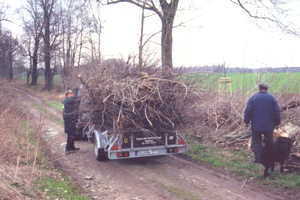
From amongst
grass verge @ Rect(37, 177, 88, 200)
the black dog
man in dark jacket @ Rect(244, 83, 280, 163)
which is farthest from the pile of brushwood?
grass verge @ Rect(37, 177, 88, 200)

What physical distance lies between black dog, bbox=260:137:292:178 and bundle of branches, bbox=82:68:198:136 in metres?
2.17

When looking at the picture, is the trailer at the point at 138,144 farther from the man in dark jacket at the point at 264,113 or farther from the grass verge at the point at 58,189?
the man in dark jacket at the point at 264,113

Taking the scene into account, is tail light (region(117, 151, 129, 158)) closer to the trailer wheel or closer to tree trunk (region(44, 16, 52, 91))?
the trailer wheel

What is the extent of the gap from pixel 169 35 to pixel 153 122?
27.1 feet

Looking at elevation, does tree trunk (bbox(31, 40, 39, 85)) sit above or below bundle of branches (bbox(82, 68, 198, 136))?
above

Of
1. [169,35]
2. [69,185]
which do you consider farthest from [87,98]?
[169,35]

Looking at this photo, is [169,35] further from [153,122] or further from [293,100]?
[153,122]

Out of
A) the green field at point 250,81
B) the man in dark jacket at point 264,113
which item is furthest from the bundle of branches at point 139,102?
the man in dark jacket at point 264,113

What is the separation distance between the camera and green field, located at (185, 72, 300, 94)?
8.70 meters

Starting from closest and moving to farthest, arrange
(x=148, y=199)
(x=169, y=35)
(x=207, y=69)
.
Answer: (x=148, y=199)
(x=207, y=69)
(x=169, y=35)

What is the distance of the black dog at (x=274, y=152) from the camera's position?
6.36 metres

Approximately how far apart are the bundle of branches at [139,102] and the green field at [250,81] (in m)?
0.86

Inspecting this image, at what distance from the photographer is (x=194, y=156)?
28.3 ft

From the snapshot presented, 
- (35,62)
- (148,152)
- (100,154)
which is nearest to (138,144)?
(148,152)
